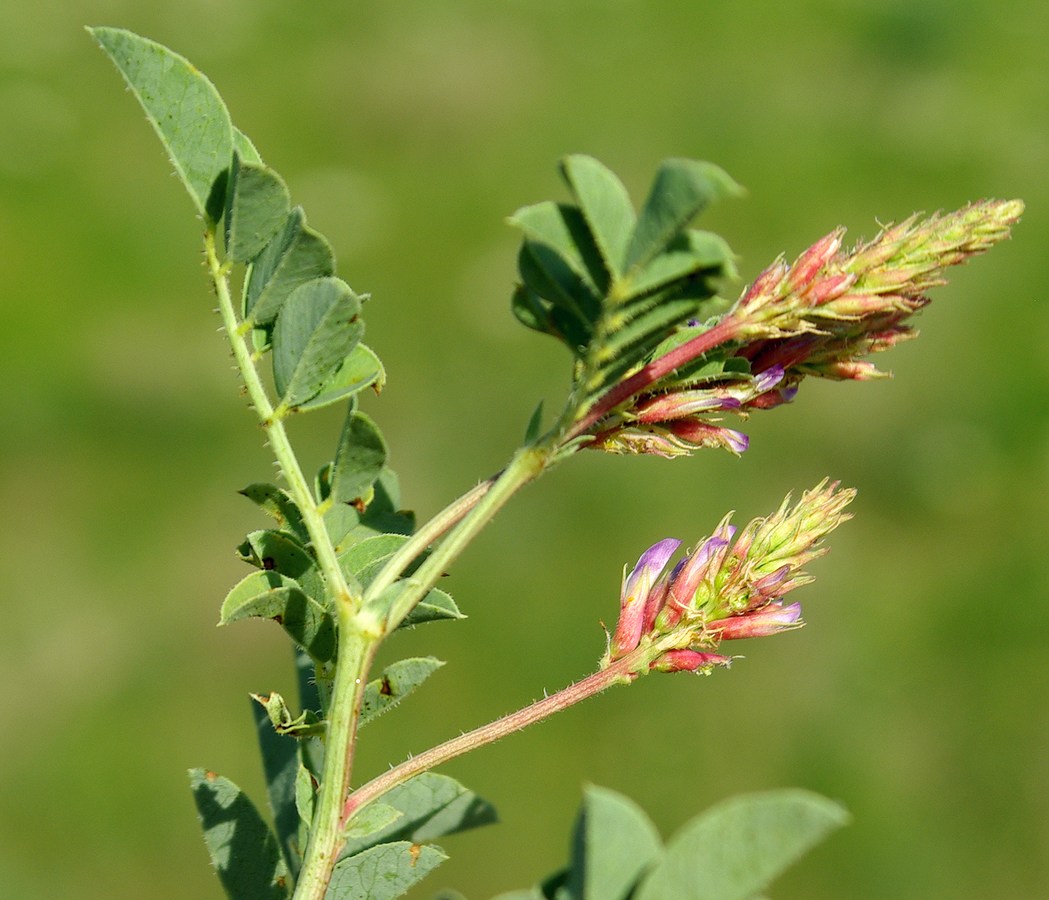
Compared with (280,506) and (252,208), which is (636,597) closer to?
(280,506)

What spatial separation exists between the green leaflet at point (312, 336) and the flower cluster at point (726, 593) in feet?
0.98

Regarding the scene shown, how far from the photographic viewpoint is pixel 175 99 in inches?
38.5

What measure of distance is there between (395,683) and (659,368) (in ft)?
1.15

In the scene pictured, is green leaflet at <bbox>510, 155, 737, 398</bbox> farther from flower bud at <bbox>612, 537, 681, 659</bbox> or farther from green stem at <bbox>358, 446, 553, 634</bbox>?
flower bud at <bbox>612, 537, 681, 659</bbox>

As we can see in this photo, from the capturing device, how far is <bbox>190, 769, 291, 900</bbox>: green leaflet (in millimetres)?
1067

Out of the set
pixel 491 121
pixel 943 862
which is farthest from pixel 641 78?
pixel 943 862

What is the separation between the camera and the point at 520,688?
5309 millimetres

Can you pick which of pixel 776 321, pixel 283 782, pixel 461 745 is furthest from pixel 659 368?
pixel 283 782

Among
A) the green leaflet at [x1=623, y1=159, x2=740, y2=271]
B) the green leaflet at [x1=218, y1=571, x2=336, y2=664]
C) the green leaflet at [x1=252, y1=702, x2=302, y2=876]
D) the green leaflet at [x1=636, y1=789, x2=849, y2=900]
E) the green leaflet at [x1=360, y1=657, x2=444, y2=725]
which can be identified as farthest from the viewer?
the green leaflet at [x1=252, y1=702, x2=302, y2=876]

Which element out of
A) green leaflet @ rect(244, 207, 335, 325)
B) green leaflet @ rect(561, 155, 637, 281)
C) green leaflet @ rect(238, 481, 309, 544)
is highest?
green leaflet @ rect(244, 207, 335, 325)

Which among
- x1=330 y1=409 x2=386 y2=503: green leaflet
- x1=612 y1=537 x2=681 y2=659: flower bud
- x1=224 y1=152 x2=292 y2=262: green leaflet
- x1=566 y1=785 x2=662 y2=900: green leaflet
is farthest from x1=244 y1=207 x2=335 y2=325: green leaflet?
x1=566 y1=785 x2=662 y2=900: green leaflet

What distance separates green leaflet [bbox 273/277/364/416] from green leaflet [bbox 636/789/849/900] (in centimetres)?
44

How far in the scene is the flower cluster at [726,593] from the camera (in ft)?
3.30

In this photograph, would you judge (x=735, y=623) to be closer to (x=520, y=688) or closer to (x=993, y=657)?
(x=520, y=688)
